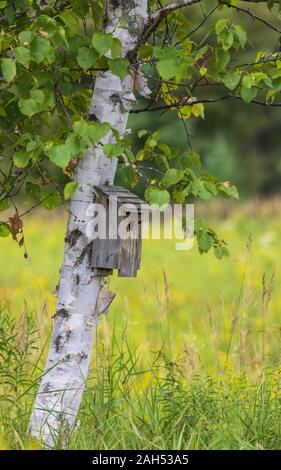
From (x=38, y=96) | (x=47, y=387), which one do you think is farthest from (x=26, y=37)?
(x=47, y=387)

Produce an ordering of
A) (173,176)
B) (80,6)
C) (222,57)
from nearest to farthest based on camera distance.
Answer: (222,57) < (173,176) < (80,6)

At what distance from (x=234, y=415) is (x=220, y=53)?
5.18 ft

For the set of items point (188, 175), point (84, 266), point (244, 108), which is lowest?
point (84, 266)

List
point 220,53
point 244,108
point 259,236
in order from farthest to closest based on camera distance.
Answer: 1. point 244,108
2. point 259,236
3. point 220,53

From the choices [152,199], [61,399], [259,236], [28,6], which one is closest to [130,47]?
[28,6]

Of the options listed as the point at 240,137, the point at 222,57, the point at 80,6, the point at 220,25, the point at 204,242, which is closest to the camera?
the point at 220,25

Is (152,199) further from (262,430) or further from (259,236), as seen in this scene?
(259,236)

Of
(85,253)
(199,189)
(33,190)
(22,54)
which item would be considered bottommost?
(85,253)

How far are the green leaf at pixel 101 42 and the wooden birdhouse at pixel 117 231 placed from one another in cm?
68

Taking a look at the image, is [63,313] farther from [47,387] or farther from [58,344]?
[47,387]

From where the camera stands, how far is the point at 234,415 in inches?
153

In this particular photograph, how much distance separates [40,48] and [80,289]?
1.11 meters

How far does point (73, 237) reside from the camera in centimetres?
393

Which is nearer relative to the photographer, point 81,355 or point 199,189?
point 199,189
